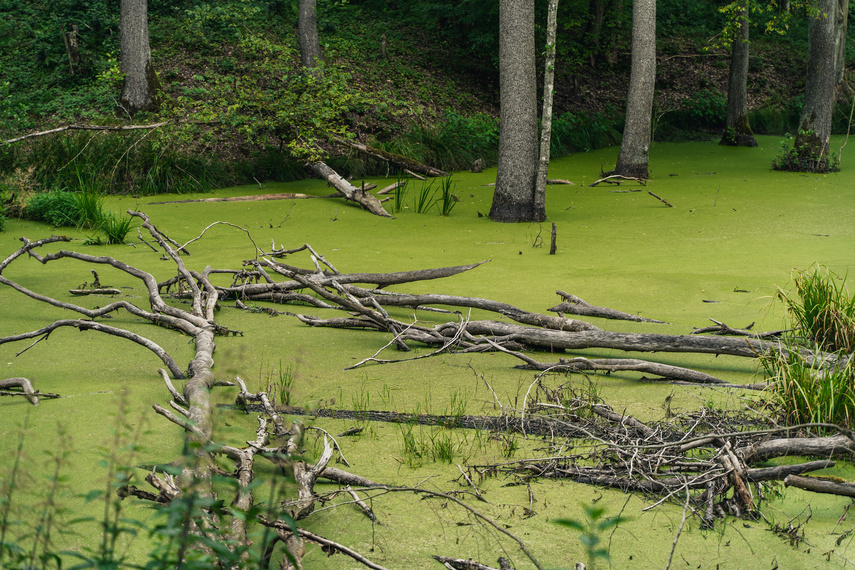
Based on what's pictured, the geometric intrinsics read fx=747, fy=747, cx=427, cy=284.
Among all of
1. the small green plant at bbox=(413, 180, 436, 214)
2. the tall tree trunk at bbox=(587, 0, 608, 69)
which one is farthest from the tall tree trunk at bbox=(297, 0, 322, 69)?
the tall tree trunk at bbox=(587, 0, 608, 69)

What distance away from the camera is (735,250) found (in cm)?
683

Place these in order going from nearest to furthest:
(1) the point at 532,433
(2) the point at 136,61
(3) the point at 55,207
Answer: (1) the point at 532,433 → (3) the point at 55,207 → (2) the point at 136,61

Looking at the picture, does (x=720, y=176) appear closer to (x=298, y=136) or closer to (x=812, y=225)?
(x=812, y=225)

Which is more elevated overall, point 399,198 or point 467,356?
point 399,198

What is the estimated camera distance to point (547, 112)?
315 inches

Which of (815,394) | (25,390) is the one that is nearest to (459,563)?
(815,394)

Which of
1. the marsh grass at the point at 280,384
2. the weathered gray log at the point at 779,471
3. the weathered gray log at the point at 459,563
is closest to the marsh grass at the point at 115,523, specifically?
the weathered gray log at the point at 459,563

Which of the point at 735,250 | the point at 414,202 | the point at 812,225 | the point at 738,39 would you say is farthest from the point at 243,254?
the point at 738,39

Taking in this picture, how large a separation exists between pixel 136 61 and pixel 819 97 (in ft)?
33.9

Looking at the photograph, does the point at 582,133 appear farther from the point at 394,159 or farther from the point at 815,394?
the point at 815,394

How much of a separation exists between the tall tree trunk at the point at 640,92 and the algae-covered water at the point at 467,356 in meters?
0.58

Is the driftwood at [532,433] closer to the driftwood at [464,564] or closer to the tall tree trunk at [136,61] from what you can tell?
the driftwood at [464,564]

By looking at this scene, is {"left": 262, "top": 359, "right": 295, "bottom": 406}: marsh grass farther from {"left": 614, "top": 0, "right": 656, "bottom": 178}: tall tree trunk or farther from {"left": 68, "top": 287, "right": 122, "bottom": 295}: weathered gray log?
{"left": 614, "top": 0, "right": 656, "bottom": 178}: tall tree trunk

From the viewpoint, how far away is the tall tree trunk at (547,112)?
25.2 ft
